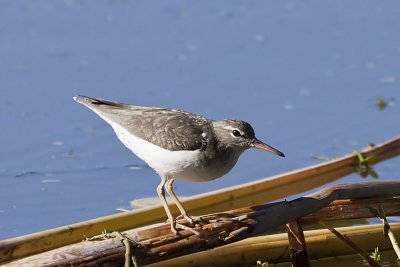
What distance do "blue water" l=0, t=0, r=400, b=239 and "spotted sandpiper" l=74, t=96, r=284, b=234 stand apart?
1.36 metres

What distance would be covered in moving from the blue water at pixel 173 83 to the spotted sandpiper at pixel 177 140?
1358mm

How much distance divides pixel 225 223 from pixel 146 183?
2.83m

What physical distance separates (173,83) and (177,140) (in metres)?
4.16

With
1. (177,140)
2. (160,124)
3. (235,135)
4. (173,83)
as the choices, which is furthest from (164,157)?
(173,83)

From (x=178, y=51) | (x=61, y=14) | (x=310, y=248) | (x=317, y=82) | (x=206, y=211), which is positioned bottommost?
(x=310, y=248)

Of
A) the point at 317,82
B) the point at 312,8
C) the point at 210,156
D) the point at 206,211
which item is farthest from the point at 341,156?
the point at 312,8

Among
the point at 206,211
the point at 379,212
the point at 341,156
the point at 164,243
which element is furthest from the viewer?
the point at 341,156

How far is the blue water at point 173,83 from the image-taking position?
8.59 m

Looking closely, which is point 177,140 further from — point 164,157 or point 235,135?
point 235,135

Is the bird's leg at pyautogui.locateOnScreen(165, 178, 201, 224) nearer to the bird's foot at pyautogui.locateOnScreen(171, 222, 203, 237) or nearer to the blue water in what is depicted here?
the bird's foot at pyautogui.locateOnScreen(171, 222, 203, 237)

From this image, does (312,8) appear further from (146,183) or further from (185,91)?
(146,183)

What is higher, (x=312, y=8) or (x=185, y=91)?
(x=312, y=8)

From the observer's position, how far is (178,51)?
1123 centimetres

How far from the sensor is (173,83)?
10445mm
